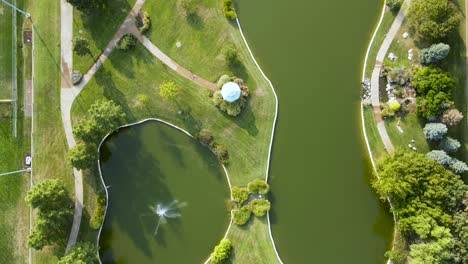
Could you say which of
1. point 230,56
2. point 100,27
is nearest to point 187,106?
point 230,56

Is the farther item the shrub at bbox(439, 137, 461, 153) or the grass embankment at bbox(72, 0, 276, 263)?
the grass embankment at bbox(72, 0, 276, 263)

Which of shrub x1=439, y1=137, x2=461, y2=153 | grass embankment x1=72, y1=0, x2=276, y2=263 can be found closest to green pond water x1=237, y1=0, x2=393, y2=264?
grass embankment x1=72, y1=0, x2=276, y2=263

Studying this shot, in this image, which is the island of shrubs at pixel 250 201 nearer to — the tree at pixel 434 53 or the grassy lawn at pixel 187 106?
the grassy lawn at pixel 187 106

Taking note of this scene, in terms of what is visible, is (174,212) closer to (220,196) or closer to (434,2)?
(220,196)

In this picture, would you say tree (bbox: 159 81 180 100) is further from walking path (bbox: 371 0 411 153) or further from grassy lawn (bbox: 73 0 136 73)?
Result: walking path (bbox: 371 0 411 153)

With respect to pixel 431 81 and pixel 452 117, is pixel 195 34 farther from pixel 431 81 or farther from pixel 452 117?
pixel 452 117

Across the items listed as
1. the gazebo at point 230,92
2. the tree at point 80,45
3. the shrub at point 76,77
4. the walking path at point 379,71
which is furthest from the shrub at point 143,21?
the walking path at point 379,71

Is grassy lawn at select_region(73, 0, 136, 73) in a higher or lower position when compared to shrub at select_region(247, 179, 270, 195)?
higher

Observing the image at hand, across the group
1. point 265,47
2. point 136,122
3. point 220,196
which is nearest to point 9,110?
point 136,122
